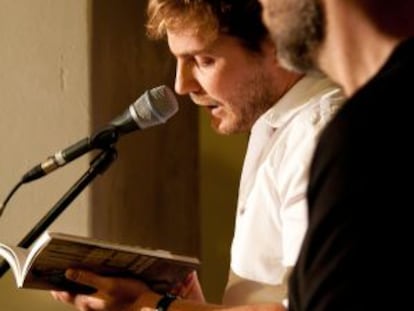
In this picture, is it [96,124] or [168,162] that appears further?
[168,162]

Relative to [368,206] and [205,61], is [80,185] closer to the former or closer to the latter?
[205,61]

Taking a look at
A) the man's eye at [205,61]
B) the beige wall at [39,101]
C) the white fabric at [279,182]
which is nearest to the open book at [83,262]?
the white fabric at [279,182]

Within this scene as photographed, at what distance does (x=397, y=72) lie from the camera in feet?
2.50

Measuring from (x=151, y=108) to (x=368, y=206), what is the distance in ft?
2.60

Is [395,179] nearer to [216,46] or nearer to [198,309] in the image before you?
[198,309]

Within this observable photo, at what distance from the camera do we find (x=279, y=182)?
140 cm

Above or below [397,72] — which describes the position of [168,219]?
below

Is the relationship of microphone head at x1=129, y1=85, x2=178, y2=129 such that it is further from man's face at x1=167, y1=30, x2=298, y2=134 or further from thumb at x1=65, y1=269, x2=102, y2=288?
thumb at x1=65, y1=269, x2=102, y2=288

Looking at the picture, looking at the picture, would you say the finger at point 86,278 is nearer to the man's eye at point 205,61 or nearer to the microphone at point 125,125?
the microphone at point 125,125

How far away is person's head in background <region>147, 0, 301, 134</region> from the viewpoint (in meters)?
1.58

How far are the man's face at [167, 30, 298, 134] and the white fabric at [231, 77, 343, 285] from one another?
5 cm

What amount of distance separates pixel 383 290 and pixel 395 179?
0.09 meters

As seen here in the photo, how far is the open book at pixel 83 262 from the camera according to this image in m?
1.39

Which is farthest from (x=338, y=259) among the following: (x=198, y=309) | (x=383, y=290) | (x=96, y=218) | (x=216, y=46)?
(x=96, y=218)
